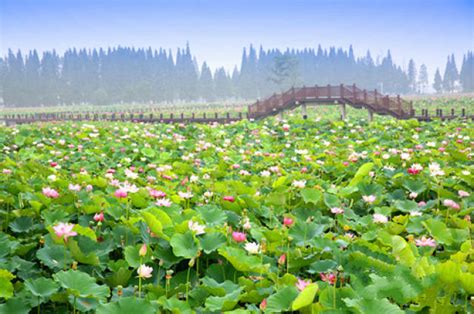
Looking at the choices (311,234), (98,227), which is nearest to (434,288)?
(311,234)

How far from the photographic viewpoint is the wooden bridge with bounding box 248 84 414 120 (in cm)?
1902

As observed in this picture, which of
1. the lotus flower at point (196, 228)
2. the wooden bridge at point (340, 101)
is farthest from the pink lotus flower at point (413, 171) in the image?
the wooden bridge at point (340, 101)

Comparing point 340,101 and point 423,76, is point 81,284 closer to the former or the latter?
point 340,101

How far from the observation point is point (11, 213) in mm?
2668

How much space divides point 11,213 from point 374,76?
94064 millimetres

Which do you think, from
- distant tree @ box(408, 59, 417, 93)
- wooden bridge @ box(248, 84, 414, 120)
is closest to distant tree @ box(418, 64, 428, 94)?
distant tree @ box(408, 59, 417, 93)

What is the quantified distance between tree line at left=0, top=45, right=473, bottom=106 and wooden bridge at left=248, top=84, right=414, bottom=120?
1985 inches

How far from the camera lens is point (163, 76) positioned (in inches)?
2837

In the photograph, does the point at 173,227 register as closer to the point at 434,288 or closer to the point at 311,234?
the point at 311,234

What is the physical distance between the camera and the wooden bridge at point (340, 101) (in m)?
19.0

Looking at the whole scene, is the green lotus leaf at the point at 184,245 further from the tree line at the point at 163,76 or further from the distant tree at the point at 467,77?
the distant tree at the point at 467,77

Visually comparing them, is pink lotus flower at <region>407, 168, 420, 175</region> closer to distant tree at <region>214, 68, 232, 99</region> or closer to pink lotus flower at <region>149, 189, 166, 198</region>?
pink lotus flower at <region>149, 189, 166, 198</region>

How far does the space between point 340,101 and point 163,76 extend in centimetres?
5582

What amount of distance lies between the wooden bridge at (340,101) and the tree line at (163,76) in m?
50.4
